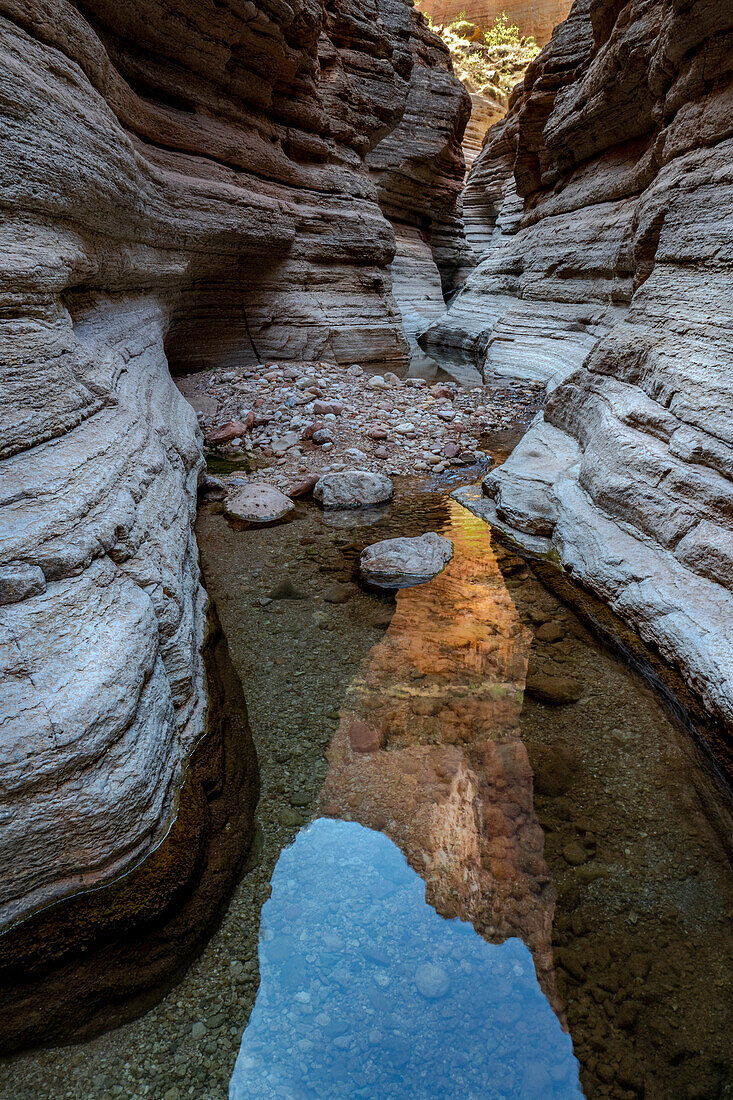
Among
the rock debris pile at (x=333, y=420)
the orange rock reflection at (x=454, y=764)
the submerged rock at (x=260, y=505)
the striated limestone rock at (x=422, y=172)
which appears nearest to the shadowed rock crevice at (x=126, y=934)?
the orange rock reflection at (x=454, y=764)

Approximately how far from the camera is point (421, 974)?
1731 mm

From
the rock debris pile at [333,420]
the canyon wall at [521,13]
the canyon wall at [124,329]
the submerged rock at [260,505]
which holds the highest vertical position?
the canyon wall at [521,13]

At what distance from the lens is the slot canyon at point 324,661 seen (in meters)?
1.60

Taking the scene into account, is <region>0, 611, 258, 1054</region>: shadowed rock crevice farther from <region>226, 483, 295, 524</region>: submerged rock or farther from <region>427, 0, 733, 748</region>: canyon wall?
<region>226, 483, 295, 524</region>: submerged rock

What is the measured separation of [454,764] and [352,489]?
10.5ft

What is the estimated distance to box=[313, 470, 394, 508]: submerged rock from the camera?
5223 mm

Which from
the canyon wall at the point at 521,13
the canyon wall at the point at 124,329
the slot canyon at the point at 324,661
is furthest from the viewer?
the canyon wall at the point at 521,13

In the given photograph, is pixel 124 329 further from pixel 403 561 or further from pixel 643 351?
pixel 643 351

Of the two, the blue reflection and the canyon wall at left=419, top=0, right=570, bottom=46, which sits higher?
the canyon wall at left=419, top=0, right=570, bottom=46

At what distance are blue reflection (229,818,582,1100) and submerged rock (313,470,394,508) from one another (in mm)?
3541

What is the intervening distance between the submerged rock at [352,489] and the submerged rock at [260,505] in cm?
34

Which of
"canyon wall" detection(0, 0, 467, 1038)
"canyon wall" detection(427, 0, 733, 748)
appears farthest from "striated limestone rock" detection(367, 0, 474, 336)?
"canyon wall" detection(0, 0, 467, 1038)

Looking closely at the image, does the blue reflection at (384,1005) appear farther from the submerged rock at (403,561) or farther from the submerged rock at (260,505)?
the submerged rock at (260,505)

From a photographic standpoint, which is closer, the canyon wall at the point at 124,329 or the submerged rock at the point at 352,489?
the canyon wall at the point at 124,329
